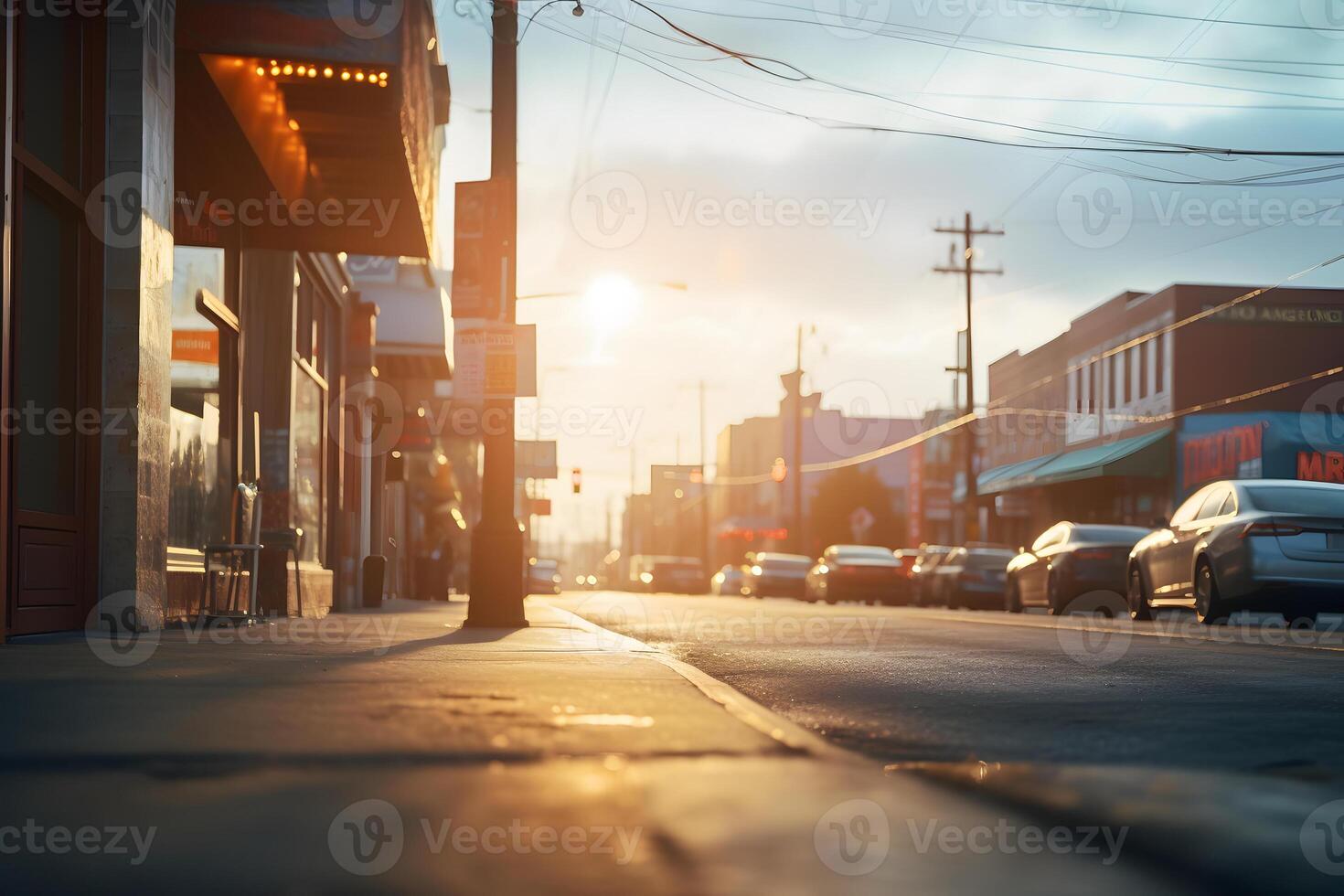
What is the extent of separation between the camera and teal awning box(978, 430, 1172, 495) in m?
38.0

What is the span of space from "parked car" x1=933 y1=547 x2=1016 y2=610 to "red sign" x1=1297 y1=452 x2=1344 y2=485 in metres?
8.18

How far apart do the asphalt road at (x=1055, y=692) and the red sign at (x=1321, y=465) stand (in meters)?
23.6

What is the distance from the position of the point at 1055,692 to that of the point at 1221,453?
3217cm

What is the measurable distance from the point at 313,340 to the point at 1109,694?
584 inches

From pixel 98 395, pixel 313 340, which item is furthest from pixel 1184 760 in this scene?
pixel 313 340

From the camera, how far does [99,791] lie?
3250mm

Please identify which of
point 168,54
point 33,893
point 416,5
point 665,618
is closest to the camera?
point 33,893

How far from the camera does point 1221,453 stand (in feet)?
118

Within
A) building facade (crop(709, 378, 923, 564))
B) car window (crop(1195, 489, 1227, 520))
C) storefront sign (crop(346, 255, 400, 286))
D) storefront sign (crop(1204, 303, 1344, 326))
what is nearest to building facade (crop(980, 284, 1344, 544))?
storefront sign (crop(1204, 303, 1344, 326))

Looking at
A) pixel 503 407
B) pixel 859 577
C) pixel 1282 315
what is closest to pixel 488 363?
pixel 503 407

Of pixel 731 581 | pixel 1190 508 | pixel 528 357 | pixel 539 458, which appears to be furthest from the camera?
pixel 539 458

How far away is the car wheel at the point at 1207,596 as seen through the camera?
14500mm

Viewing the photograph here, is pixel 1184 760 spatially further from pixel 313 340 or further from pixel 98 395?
pixel 313 340

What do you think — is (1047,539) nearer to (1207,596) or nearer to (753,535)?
(1207,596)
